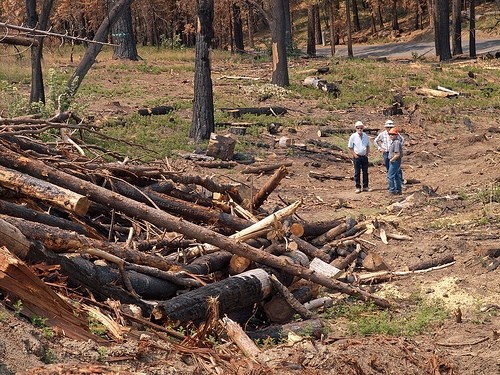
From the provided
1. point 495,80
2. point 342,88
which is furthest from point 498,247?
point 495,80

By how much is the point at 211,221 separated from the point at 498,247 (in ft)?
14.0

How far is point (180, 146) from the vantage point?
16.2 m

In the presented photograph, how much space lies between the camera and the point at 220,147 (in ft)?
50.1

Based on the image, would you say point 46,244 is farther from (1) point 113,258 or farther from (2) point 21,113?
(2) point 21,113

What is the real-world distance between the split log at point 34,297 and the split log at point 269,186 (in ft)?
14.7

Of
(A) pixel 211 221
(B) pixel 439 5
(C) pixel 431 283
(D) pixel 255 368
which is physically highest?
(B) pixel 439 5

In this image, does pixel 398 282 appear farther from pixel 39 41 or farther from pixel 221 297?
pixel 39 41

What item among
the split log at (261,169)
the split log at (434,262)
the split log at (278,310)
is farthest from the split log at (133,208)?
the split log at (261,169)

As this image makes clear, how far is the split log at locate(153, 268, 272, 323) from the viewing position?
5832 mm

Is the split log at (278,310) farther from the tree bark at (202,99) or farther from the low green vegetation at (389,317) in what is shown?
the tree bark at (202,99)

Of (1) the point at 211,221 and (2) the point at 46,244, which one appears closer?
(2) the point at 46,244

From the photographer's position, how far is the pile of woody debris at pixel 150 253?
5422 mm

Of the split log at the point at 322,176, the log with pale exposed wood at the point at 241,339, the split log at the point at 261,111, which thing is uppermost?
the split log at the point at 261,111

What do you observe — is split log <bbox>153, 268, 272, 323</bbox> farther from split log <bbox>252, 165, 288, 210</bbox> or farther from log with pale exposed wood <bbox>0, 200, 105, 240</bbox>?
split log <bbox>252, 165, 288, 210</bbox>
